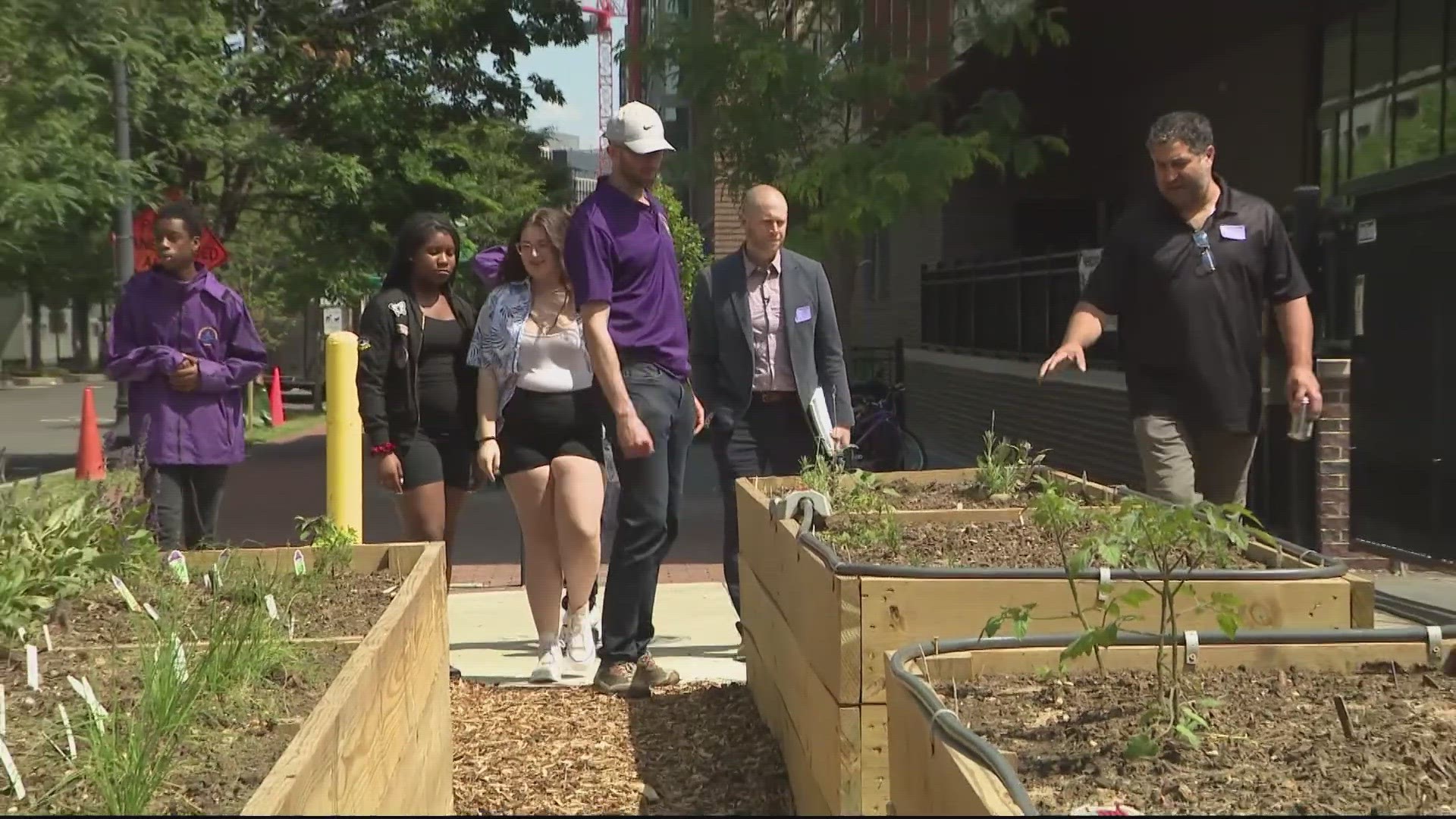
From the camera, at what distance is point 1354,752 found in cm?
286

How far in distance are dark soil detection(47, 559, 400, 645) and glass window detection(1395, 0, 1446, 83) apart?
33.8ft

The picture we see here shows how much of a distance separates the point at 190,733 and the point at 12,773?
34 cm

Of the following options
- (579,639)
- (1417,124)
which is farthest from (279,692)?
(1417,124)

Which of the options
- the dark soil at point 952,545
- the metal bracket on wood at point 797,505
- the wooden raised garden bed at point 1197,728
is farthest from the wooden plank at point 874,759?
the metal bracket on wood at point 797,505

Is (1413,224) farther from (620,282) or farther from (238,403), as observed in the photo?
(238,403)

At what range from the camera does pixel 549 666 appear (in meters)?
6.29

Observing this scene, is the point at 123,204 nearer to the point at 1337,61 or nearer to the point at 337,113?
the point at 337,113

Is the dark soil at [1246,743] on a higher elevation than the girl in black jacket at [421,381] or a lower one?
lower

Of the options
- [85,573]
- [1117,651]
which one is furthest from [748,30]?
[1117,651]

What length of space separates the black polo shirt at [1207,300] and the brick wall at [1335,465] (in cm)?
354

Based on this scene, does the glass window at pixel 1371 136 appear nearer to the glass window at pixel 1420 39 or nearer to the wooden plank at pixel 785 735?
the glass window at pixel 1420 39

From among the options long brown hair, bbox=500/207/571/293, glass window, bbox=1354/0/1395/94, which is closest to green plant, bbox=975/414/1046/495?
long brown hair, bbox=500/207/571/293

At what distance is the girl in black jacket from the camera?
6371 millimetres

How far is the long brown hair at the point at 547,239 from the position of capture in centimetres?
612
